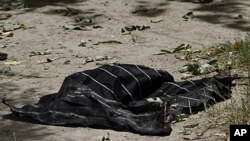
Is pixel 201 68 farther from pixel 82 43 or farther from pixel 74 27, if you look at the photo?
pixel 74 27

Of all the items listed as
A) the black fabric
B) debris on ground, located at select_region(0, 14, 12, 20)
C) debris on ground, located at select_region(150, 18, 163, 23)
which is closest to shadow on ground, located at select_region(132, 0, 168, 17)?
debris on ground, located at select_region(150, 18, 163, 23)

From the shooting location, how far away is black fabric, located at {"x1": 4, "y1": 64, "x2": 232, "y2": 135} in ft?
13.4

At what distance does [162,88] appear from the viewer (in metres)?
4.70

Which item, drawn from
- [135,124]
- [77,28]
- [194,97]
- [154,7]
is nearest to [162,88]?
[194,97]

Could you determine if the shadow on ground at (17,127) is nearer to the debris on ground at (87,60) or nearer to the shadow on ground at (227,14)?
the debris on ground at (87,60)

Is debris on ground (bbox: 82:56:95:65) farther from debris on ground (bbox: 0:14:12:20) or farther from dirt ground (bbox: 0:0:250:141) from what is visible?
debris on ground (bbox: 0:14:12:20)

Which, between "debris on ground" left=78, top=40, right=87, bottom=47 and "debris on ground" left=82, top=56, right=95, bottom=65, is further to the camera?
"debris on ground" left=78, top=40, right=87, bottom=47

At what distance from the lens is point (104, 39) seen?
7.25 metres

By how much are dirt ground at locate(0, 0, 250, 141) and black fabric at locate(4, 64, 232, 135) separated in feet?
0.32

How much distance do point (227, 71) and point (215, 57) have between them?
3.29 ft

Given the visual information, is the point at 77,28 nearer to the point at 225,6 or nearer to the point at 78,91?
the point at 225,6

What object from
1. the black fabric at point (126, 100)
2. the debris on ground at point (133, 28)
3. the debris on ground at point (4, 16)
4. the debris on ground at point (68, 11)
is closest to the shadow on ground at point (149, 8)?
the debris on ground at point (133, 28)

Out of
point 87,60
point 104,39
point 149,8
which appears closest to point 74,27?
point 104,39

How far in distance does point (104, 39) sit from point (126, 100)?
2813 millimetres
